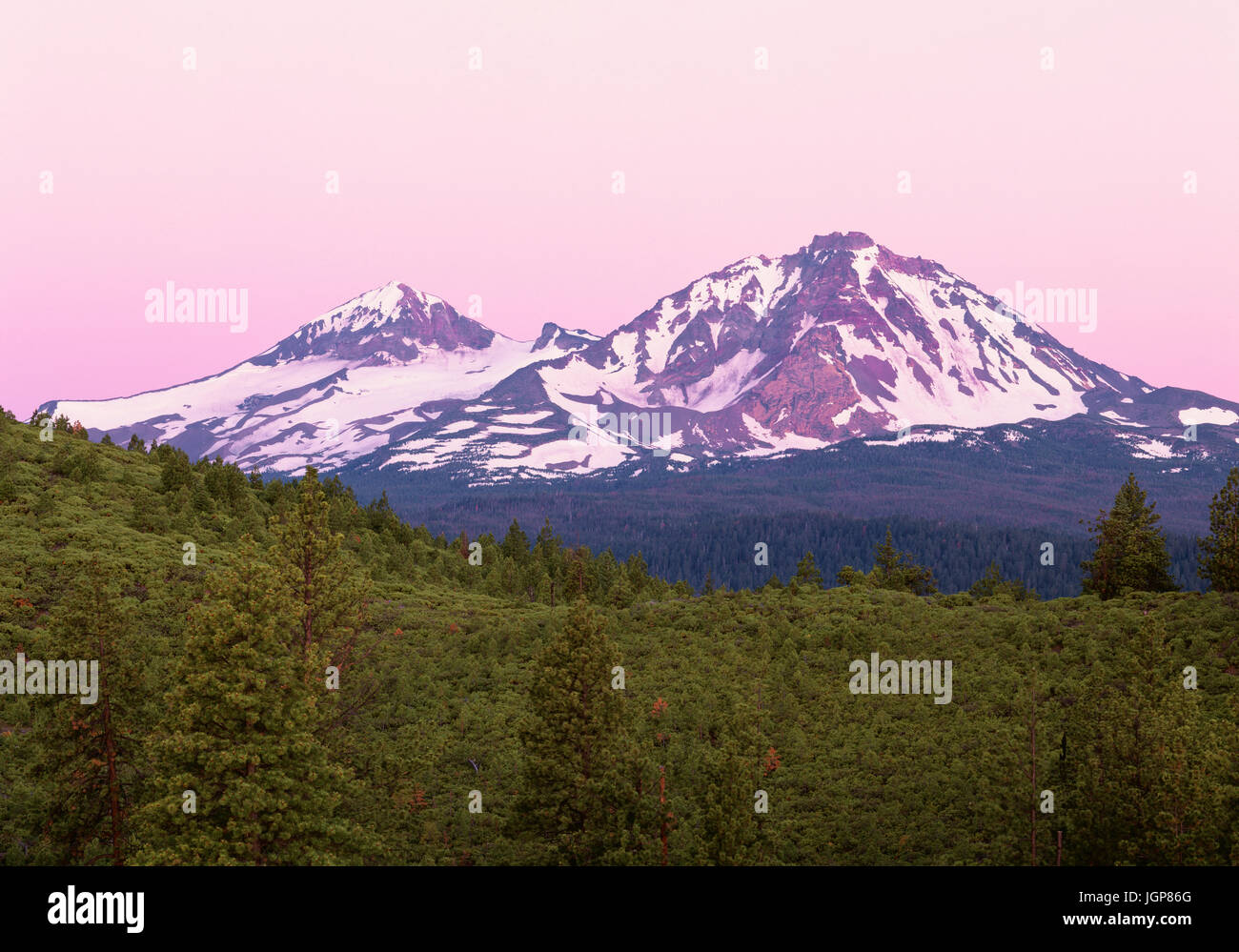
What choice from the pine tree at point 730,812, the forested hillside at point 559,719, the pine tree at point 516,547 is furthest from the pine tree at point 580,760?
the pine tree at point 516,547

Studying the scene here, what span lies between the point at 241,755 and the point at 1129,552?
2124 inches

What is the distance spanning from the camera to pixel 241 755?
2042 cm

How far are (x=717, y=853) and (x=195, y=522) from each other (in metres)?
49.8

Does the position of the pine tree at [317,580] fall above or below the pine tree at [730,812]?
above

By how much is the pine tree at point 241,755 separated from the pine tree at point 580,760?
24.0ft

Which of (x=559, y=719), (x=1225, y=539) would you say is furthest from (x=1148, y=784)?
(x=1225, y=539)

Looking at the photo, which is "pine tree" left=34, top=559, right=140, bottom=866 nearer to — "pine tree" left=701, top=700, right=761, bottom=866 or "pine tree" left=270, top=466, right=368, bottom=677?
"pine tree" left=270, top=466, right=368, bottom=677

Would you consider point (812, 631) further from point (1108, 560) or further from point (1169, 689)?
point (1169, 689)

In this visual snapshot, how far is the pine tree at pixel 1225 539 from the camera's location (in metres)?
45.6

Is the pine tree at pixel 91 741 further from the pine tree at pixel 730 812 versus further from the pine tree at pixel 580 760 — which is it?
the pine tree at pixel 730 812

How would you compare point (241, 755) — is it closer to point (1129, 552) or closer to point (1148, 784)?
point (1148, 784)

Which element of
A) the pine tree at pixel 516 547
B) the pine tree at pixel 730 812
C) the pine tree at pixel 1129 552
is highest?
the pine tree at pixel 1129 552
